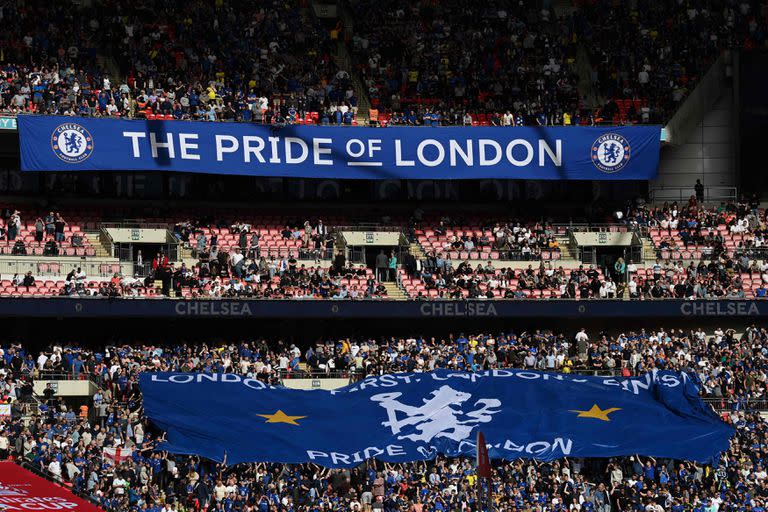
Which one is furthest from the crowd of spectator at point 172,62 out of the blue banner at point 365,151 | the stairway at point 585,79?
the stairway at point 585,79

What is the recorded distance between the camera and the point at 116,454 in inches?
1335

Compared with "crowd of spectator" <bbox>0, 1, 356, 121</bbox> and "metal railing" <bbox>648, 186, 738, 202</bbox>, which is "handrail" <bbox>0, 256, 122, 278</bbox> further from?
"metal railing" <bbox>648, 186, 738, 202</bbox>

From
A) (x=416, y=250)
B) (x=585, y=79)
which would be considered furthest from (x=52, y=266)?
(x=585, y=79)

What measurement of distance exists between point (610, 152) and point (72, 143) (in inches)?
677

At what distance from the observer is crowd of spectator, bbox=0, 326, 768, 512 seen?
3278cm

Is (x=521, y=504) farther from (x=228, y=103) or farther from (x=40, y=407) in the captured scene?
(x=228, y=103)

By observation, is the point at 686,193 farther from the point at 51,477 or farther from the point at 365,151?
the point at 51,477

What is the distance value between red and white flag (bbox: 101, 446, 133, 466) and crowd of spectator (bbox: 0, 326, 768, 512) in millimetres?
47

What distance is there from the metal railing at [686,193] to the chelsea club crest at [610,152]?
298cm

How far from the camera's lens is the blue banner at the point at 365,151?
45.0 metres

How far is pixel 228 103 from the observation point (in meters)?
47.0

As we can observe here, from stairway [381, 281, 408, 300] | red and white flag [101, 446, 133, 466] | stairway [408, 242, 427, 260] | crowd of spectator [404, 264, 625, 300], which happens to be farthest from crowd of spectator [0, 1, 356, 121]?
red and white flag [101, 446, 133, 466]

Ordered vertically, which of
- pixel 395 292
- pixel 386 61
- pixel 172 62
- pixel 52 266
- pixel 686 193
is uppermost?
pixel 386 61

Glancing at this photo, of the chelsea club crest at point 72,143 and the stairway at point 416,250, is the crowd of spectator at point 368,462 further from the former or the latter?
the chelsea club crest at point 72,143
